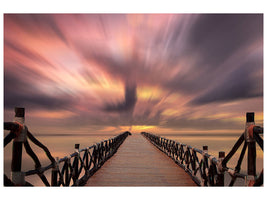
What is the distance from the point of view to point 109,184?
682cm

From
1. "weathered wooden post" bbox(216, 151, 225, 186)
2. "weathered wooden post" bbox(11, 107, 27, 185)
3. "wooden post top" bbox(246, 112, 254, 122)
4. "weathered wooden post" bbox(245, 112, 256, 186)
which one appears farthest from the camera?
"weathered wooden post" bbox(216, 151, 225, 186)

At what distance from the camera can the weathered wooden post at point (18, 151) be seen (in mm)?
3984

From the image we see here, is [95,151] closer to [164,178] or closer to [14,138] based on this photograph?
[164,178]

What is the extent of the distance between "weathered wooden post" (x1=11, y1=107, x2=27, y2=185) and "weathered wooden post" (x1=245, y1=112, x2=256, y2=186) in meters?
4.70

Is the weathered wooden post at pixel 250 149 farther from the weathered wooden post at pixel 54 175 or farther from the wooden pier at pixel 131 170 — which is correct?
the weathered wooden post at pixel 54 175

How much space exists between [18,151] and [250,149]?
495 centimetres

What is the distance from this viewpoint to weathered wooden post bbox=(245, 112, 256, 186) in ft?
13.7

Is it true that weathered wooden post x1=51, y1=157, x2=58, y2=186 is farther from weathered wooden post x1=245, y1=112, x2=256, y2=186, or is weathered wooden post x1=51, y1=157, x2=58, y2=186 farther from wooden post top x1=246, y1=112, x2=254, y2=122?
wooden post top x1=246, y1=112, x2=254, y2=122

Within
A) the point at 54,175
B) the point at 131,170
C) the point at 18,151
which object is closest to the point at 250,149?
the point at 54,175

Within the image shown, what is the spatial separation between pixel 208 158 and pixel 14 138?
524cm

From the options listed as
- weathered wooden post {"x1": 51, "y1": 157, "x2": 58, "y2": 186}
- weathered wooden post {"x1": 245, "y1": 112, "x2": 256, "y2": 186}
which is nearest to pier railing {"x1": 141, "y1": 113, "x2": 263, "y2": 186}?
weathered wooden post {"x1": 245, "y1": 112, "x2": 256, "y2": 186}

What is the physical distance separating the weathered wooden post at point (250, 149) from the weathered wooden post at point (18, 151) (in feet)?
15.4

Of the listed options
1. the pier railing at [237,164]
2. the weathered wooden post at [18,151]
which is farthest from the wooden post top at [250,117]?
the weathered wooden post at [18,151]

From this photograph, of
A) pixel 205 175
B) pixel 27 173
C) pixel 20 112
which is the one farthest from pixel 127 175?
pixel 20 112
